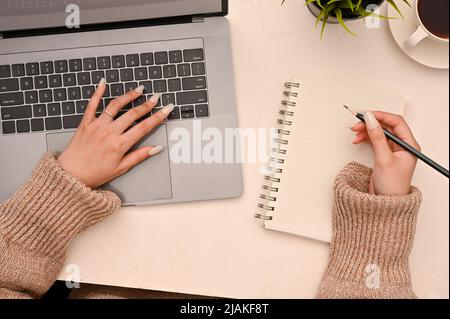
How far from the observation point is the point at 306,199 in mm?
668

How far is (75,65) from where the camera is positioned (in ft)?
2.16

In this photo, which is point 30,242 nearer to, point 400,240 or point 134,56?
point 134,56

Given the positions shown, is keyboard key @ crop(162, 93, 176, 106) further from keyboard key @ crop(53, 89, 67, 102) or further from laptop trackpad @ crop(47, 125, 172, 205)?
keyboard key @ crop(53, 89, 67, 102)

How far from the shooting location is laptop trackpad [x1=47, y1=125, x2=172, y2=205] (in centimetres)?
65

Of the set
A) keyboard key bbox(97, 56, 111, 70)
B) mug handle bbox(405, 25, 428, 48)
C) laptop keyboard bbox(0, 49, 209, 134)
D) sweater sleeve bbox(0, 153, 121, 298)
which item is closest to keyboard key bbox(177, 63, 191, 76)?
laptop keyboard bbox(0, 49, 209, 134)

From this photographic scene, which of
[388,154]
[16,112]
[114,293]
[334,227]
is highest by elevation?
[16,112]

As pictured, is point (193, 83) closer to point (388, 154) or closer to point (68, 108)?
point (68, 108)

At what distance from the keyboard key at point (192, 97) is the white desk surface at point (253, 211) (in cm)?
6

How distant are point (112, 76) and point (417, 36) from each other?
45 cm

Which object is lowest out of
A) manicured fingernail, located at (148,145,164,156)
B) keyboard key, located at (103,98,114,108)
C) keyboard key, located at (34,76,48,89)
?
manicured fingernail, located at (148,145,164,156)

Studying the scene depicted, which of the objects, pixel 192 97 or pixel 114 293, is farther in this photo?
pixel 114 293

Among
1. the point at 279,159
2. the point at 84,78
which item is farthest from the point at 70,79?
the point at 279,159

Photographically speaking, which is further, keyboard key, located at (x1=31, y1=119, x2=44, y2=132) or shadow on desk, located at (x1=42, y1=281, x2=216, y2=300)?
shadow on desk, located at (x1=42, y1=281, x2=216, y2=300)
